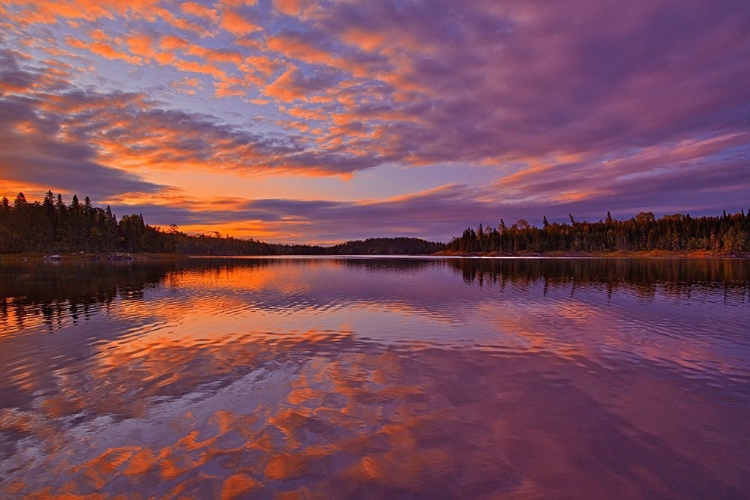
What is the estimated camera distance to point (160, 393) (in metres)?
15.4

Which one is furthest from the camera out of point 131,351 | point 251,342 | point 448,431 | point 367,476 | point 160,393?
point 251,342

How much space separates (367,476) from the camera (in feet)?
32.1

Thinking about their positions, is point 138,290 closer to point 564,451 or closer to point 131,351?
point 131,351

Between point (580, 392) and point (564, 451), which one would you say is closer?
point (564, 451)

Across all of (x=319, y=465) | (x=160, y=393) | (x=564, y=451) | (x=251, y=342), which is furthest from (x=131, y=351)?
(x=564, y=451)

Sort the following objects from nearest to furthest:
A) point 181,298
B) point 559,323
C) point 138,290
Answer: point 559,323 < point 181,298 < point 138,290

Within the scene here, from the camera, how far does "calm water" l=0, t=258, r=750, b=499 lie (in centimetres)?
966

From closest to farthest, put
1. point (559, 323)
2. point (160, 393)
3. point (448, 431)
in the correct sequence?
point (448, 431) < point (160, 393) < point (559, 323)

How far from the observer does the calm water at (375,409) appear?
9.66 m

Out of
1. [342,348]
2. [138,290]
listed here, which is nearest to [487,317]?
[342,348]

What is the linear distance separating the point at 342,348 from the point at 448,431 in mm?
11284

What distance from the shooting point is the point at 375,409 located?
13.9m

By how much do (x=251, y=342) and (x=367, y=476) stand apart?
1616cm

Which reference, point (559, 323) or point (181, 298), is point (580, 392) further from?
point (181, 298)
